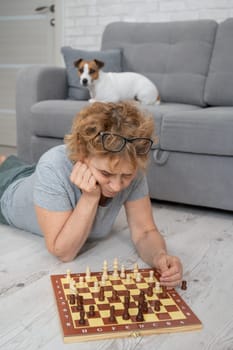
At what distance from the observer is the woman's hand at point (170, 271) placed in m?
1.32

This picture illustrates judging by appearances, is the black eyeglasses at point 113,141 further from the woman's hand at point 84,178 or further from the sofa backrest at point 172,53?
the sofa backrest at point 172,53

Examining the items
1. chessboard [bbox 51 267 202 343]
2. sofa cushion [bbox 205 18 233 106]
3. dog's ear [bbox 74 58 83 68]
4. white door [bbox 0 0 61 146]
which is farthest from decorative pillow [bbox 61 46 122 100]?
chessboard [bbox 51 267 202 343]

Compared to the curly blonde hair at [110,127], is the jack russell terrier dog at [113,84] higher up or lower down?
lower down

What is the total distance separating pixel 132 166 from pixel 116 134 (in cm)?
11

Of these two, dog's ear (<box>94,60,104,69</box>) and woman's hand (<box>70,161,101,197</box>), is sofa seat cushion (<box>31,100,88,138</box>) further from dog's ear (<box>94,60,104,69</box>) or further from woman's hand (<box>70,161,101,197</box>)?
woman's hand (<box>70,161,101,197</box>)

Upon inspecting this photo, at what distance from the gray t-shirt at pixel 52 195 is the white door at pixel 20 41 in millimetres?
2512

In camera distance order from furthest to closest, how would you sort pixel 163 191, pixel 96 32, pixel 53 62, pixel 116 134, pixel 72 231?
1. pixel 53 62
2. pixel 96 32
3. pixel 163 191
4. pixel 72 231
5. pixel 116 134

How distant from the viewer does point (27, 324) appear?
1161 millimetres

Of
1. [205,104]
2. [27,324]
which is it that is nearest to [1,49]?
[205,104]

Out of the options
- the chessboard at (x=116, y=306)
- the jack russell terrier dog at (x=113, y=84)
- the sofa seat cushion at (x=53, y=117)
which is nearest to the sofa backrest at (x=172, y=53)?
the jack russell terrier dog at (x=113, y=84)

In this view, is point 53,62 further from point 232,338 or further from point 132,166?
point 232,338

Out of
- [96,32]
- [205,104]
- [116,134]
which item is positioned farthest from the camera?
[96,32]

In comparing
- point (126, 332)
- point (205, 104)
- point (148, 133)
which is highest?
point (148, 133)

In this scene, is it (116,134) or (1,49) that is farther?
(1,49)
